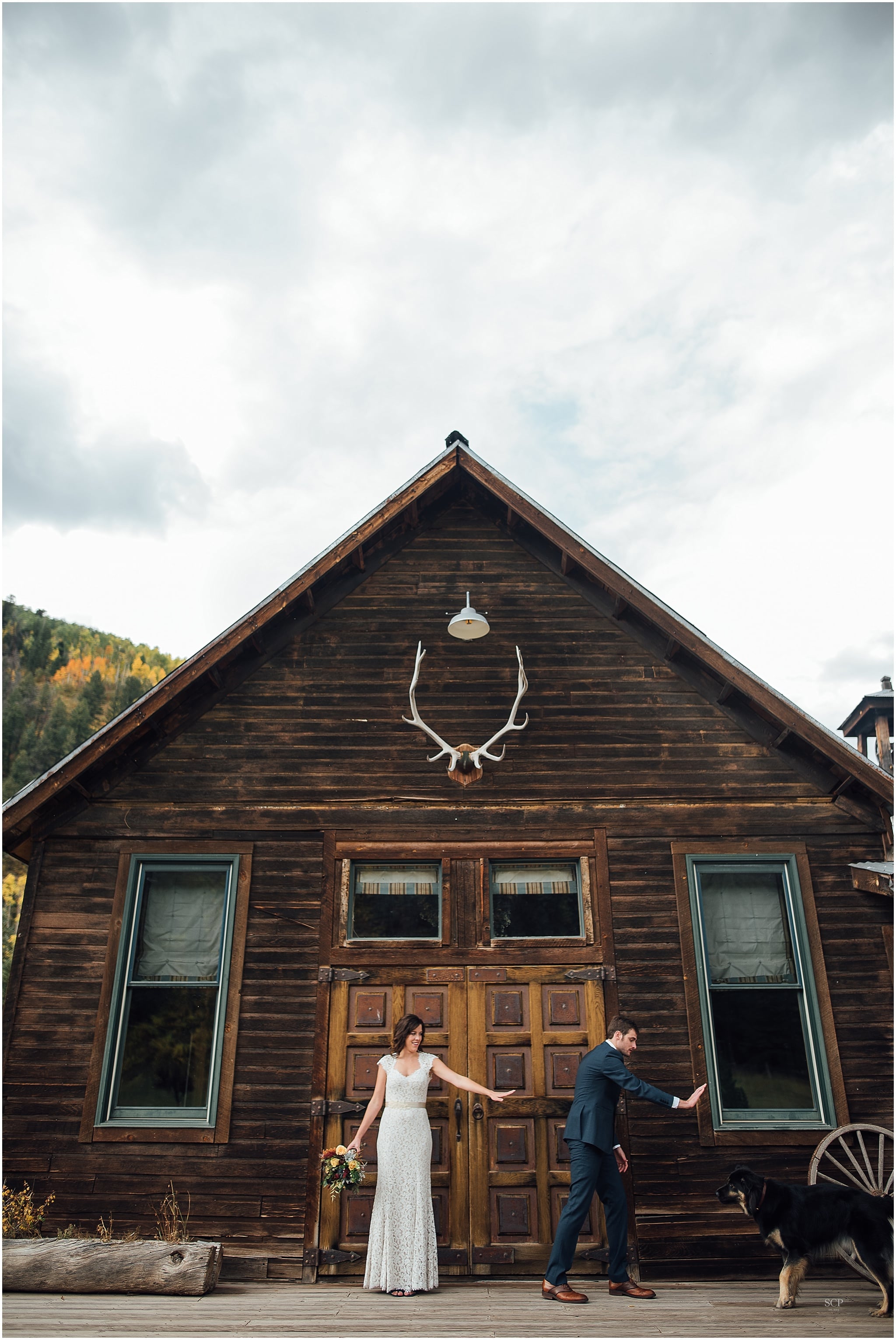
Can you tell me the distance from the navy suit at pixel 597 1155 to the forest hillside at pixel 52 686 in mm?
42736

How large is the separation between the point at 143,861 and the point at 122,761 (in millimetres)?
997

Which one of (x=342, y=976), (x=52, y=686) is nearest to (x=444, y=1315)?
(x=342, y=976)

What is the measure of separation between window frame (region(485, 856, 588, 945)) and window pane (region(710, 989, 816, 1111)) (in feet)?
4.48

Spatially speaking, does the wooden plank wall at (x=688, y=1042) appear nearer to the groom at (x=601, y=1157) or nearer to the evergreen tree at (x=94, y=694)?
the groom at (x=601, y=1157)

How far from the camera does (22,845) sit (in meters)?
8.27

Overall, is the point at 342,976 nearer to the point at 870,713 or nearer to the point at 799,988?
the point at 799,988

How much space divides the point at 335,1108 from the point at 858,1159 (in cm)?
447

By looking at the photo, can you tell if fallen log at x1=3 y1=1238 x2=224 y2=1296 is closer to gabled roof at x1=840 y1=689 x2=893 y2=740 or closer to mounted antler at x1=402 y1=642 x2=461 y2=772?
mounted antler at x1=402 y1=642 x2=461 y2=772

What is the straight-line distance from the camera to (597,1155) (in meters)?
6.24

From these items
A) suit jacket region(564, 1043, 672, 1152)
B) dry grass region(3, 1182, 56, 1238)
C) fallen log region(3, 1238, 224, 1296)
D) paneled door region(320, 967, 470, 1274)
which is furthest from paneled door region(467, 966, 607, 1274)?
dry grass region(3, 1182, 56, 1238)

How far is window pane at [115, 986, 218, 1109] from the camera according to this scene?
766 cm

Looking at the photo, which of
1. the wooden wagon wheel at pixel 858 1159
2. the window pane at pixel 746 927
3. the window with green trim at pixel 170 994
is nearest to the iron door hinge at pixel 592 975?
the window pane at pixel 746 927

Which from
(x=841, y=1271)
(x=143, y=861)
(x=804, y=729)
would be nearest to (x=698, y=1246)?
(x=841, y=1271)

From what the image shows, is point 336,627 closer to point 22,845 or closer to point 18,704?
point 22,845
